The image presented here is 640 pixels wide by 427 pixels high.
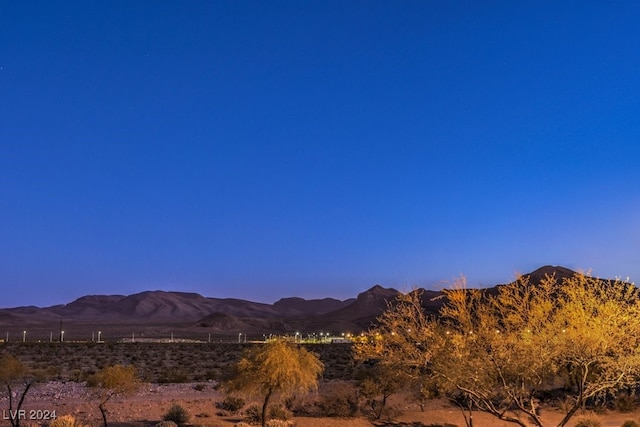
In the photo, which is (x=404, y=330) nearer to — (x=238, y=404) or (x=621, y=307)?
(x=621, y=307)

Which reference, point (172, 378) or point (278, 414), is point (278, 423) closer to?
point (278, 414)

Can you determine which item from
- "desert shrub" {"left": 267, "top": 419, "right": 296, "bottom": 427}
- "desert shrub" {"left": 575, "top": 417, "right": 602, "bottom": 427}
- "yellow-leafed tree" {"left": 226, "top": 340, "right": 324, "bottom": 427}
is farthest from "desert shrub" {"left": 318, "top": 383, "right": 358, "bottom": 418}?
"desert shrub" {"left": 575, "top": 417, "right": 602, "bottom": 427}

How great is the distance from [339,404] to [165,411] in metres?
7.48

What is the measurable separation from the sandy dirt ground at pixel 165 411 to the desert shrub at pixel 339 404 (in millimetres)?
609

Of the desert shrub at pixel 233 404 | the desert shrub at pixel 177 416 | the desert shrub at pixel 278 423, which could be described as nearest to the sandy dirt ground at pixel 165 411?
the desert shrub at pixel 177 416

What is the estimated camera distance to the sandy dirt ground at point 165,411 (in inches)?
953

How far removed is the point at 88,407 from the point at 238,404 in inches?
237

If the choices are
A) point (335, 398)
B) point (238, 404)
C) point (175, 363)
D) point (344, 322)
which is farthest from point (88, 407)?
point (344, 322)

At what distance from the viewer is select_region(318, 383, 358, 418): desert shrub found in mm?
28297

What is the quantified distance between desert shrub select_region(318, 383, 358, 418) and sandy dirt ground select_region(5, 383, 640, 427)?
609 mm

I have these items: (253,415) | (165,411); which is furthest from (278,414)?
(165,411)

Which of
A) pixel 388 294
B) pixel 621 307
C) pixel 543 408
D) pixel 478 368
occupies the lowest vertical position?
pixel 543 408

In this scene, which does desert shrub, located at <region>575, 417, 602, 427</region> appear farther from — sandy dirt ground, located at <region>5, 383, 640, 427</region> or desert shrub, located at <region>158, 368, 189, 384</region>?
desert shrub, located at <region>158, 368, 189, 384</region>

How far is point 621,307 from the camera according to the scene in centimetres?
1792
